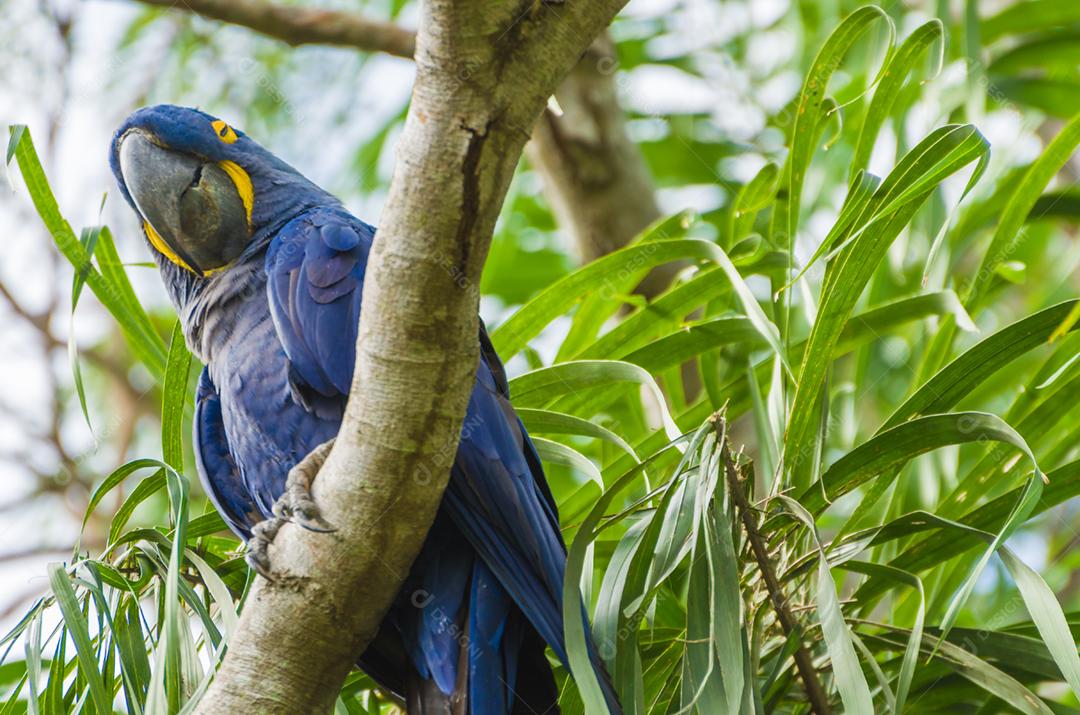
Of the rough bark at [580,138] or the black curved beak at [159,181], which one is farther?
the rough bark at [580,138]

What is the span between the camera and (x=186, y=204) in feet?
6.00

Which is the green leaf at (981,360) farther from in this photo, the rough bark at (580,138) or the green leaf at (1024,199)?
the rough bark at (580,138)

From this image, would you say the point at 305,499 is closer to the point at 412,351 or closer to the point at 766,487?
the point at 412,351

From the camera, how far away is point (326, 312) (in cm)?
156

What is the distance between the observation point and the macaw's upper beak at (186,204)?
1.82 metres

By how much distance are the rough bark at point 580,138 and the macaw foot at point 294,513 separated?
1626 millimetres

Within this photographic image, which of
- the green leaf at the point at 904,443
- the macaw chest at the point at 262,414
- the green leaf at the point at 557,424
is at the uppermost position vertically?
the macaw chest at the point at 262,414

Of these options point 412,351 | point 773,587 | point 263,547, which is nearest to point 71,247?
point 263,547

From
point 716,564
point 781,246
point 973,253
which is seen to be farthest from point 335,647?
point 973,253

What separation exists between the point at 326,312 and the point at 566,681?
2.12ft

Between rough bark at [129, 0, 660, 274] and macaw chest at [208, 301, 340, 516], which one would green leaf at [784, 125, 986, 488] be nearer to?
macaw chest at [208, 301, 340, 516]

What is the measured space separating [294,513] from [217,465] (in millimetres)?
651

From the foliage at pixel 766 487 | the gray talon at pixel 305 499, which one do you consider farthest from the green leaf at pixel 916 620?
the gray talon at pixel 305 499

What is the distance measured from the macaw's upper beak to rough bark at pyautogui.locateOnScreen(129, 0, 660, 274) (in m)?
1.06
